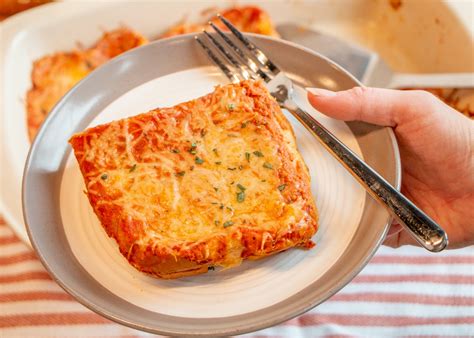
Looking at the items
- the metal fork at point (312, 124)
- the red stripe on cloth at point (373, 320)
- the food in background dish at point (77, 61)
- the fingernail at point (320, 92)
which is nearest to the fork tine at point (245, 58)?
the metal fork at point (312, 124)

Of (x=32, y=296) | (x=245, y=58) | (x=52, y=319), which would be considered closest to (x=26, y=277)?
(x=32, y=296)

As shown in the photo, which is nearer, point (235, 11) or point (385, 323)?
point (385, 323)

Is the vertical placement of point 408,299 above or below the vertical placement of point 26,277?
below

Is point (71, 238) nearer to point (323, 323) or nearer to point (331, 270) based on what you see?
point (331, 270)

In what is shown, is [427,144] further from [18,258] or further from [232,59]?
[18,258]

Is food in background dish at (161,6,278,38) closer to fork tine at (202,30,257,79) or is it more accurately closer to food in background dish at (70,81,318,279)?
fork tine at (202,30,257,79)

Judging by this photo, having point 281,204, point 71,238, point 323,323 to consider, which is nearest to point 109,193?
point 71,238

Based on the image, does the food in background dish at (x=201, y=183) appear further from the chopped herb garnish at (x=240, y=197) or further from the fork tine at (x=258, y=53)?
the fork tine at (x=258, y=53)

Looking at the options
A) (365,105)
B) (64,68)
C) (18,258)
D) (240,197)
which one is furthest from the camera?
(64,68)
